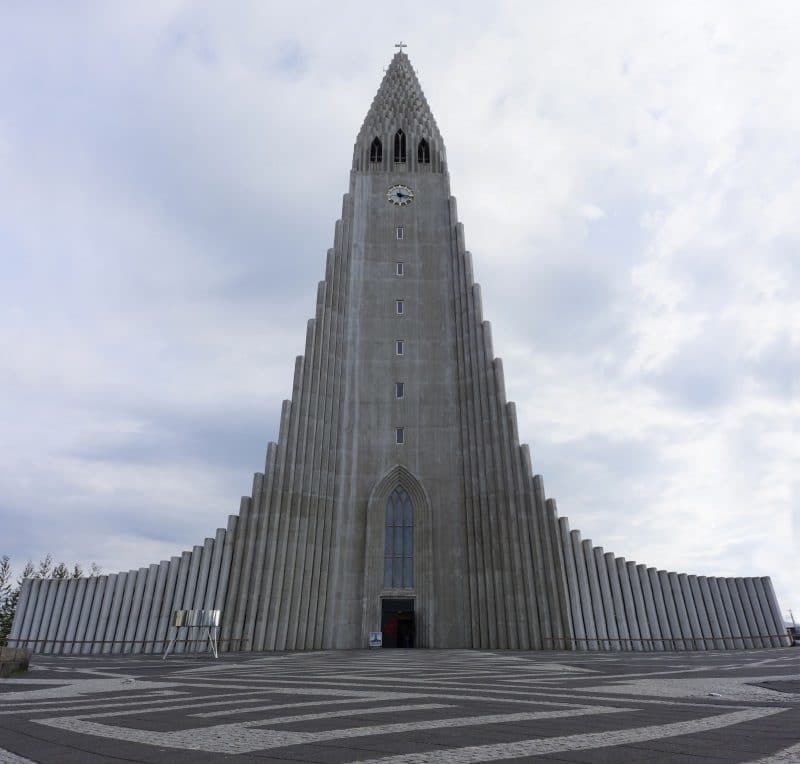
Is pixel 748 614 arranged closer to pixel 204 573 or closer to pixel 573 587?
pixel 573 587

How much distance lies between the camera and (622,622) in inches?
1128

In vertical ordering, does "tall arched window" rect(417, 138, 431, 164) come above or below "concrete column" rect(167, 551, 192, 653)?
above

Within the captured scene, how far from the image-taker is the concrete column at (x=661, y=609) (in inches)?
1125

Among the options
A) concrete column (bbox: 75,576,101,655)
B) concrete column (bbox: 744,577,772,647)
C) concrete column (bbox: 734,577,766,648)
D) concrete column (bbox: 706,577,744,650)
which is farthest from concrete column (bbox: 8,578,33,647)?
concrete column (bbox: 744,577,772,647)

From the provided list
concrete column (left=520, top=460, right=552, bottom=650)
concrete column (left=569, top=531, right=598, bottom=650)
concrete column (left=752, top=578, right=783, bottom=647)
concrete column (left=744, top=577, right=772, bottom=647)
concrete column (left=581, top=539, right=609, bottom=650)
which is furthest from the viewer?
concrete column (left=752, top=578, right=783, bottom=647)

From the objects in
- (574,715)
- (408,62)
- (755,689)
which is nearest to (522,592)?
(755,689)

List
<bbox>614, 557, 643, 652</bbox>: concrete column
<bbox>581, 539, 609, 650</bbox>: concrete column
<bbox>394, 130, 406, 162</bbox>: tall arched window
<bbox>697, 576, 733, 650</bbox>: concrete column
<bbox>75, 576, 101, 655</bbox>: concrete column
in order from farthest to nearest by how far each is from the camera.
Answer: <bbox>394, 130, 406, 162</bbox>: tall arched window → <bbox>75, 576, 101, 655</bbox>: concrete column → <bbox>697, 576, 733, 650</bbox>: concrete column → <bbox>614, 557, 643, 652</bbox>: concrete column → <bbox>581, 539, 609, 650</bbox>: concrete column

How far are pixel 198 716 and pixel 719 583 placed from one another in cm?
3295

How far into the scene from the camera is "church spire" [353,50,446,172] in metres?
43.4

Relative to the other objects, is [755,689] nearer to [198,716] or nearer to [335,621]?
[198,716]

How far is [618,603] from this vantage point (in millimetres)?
29062

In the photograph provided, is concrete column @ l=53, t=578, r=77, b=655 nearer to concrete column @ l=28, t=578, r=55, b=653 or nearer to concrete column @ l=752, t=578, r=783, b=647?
concrete column @ l=28, t=578, r=55, b=653

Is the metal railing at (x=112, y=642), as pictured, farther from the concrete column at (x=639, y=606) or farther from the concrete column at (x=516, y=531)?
the concrete column at (x=639, y=606)

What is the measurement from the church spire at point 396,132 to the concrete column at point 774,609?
34165 mm
